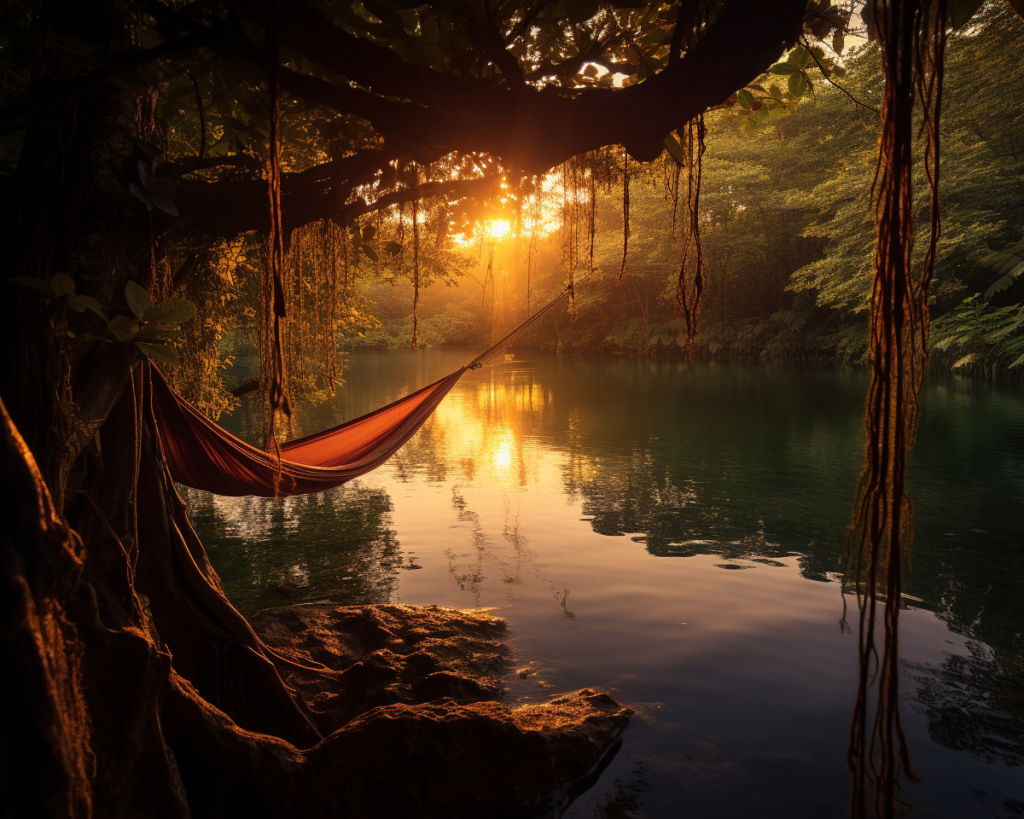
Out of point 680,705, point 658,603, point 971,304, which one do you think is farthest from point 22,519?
point 971,304

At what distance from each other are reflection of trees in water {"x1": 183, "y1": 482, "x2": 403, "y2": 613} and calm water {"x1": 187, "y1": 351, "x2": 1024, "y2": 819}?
0.07 feet

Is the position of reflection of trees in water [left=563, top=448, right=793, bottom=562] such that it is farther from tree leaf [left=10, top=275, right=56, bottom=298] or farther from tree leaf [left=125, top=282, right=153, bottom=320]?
tree leaf [left=10, top=275, right=56, bottom=298]

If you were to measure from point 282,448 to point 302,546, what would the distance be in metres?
1.89

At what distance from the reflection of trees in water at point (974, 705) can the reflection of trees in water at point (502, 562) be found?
161cm

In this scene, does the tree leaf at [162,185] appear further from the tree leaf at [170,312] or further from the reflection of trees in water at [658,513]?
the reflection of trees in water at [658,513]

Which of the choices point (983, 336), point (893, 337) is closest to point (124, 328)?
point (893, 337)

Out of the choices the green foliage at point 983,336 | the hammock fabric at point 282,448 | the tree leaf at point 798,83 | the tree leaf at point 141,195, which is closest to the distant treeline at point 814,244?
the green foliage at point 983,336

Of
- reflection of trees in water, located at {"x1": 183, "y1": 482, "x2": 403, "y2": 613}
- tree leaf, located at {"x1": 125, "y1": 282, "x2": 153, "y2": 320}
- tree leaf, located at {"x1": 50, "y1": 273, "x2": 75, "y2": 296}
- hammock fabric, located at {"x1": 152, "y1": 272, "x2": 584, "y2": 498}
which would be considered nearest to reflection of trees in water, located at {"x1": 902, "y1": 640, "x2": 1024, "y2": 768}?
hammock fabric, located at {"x1": 152, "y1": 272, "x2": 584, "y2": 498}

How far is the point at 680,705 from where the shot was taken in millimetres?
2629

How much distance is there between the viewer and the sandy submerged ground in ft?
5.84

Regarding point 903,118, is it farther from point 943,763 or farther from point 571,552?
point 571,552

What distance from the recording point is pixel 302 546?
484 cm

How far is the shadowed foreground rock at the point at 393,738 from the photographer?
1.50 m

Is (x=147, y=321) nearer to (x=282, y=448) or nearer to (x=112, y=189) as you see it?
(x=112, y=189)
